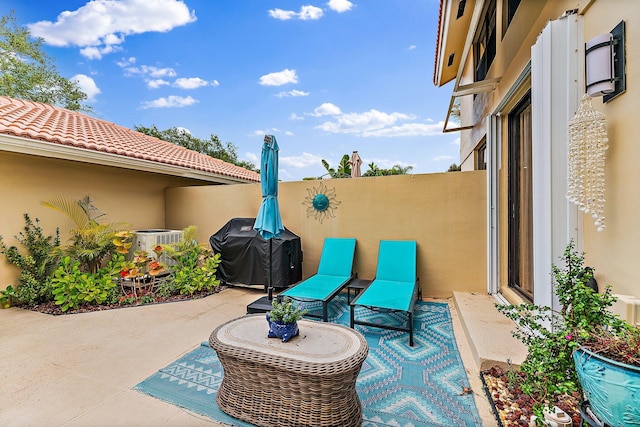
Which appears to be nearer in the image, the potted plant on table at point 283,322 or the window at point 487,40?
the potted plant on table at point 283,322

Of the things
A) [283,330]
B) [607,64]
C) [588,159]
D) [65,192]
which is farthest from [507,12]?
[65,192]

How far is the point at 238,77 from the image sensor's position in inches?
510

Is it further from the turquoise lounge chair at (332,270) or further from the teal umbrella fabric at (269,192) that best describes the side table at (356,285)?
the teal umbrella fabric at (269,192)

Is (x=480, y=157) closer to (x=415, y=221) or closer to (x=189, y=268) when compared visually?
(x=415, y=221)

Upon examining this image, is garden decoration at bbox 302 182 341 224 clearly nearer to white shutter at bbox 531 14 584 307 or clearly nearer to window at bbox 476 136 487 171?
window at bbox 476 136 487 171

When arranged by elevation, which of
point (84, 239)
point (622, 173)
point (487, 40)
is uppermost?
point (487, 40)

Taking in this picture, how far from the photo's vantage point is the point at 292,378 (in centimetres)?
238

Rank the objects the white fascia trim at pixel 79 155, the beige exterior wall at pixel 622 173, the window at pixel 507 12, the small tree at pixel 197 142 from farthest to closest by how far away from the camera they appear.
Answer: the small tree at pixel 197 142
the white fascia trim at pixel 79 155
the window at pixel 507 12
the beige exterior wall at pixel 622 173

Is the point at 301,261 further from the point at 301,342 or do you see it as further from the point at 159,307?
the point at 301,342

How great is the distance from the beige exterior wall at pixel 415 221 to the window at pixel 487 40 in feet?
8.38

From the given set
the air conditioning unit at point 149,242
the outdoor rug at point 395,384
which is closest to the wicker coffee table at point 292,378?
the outdoor rug at point 395,384

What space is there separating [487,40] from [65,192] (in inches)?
396

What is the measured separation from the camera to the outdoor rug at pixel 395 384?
2.59 meters

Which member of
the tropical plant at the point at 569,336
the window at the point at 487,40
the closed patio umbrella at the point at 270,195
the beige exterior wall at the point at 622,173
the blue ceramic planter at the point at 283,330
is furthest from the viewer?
the window at the point at 487,40
